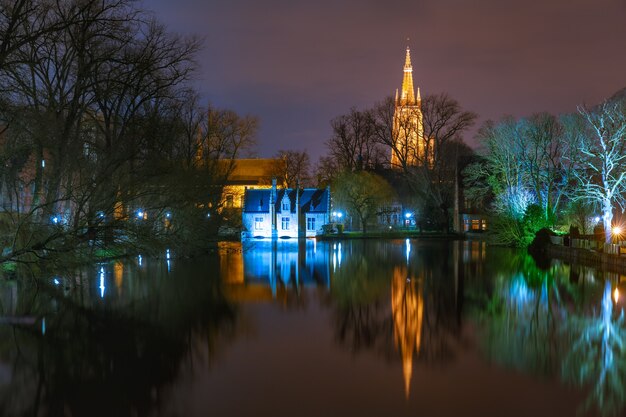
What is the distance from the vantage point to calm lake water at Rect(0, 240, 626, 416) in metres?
9.95

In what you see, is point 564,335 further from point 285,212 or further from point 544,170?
point 285,212

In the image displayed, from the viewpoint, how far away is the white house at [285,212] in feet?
227

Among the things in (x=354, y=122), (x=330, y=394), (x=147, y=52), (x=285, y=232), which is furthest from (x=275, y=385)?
(x=354, y=122)

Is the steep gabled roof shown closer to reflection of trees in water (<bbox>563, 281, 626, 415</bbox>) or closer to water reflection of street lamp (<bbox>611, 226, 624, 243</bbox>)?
water reflection of street lamp (<bbox>611, 226, 624, 243</bbox>)

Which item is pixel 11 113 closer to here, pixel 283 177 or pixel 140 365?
pixel 140 365

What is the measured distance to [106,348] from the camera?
12984mm

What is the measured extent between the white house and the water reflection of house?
2806cm

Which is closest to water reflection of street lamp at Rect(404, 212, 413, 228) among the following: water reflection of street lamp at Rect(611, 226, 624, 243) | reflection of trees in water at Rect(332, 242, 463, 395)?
water reflection of street lamp at Rect(611, 226, 624, 243)

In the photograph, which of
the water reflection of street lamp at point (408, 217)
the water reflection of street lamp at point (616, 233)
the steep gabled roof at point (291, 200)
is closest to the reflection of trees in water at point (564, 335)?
the water reflection of street lamp at point (616, 233)

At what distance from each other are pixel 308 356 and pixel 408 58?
13597 cm

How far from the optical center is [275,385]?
36.0 feet

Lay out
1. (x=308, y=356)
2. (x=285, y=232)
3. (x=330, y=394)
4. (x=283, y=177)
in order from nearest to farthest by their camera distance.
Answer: (x=330, y=394) < (x=308, y=356) < (x=285, y=232) < (x=283, y=177)

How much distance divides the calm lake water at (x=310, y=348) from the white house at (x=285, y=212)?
43.8 m

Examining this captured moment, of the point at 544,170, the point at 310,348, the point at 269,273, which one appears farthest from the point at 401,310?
the point at 544,170
